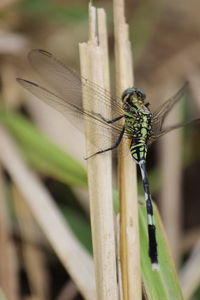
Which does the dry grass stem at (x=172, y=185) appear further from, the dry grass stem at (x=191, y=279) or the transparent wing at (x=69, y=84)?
the transparent wing at (x=69, y=84)

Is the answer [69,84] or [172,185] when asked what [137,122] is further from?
Result: [172,185]

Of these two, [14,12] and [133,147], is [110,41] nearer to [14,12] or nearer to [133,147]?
[14,12]

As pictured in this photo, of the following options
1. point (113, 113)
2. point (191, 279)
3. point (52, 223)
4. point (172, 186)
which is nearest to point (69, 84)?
point (113, 113)

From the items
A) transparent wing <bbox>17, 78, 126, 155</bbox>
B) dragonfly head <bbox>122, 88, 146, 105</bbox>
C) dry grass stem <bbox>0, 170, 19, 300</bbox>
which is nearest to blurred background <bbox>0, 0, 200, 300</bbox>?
dry grass stem <bbox>0, 170, 19, 300</bbox>

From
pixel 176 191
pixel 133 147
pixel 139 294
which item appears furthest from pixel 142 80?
pixel 139 294

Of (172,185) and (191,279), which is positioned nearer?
(191,279)

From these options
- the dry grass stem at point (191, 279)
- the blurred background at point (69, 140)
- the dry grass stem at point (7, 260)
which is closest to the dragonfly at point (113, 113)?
the blurred background at point (69, 140)
